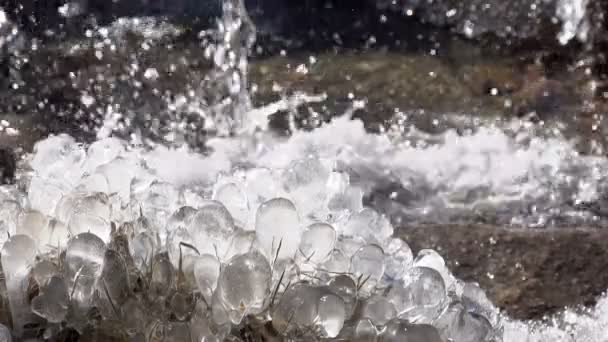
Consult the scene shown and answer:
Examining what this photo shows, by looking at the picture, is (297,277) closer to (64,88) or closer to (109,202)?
(109,202)

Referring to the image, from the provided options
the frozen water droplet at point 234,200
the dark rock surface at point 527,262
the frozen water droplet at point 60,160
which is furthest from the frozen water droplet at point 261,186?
the dark rock surface at point 527,262

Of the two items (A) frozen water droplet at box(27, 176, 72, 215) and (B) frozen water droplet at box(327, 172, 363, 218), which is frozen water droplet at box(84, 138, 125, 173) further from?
(B) frozen water droplet at box(327, 172, 363, 218)

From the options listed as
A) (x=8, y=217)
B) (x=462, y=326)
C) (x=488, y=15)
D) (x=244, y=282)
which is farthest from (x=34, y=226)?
(x=488, y=15)

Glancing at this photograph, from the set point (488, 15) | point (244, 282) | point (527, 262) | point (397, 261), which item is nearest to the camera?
point (244, 282)

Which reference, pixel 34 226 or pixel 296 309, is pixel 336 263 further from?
pixel 34 226

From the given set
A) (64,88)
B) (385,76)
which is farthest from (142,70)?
(385,76)
